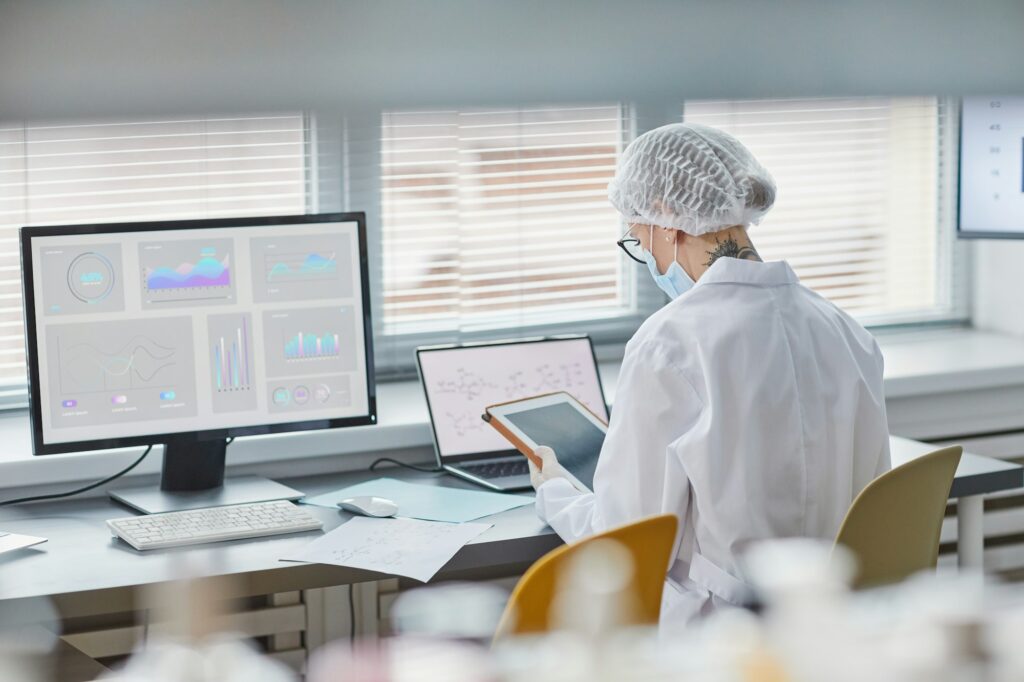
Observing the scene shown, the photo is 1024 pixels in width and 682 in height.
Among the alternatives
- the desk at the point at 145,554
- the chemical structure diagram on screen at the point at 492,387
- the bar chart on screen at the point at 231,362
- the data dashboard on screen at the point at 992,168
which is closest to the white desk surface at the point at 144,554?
the desk at the point at 145,554

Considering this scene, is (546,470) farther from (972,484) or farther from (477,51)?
(477,51)

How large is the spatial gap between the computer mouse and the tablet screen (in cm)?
29

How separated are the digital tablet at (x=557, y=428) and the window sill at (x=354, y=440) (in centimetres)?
30

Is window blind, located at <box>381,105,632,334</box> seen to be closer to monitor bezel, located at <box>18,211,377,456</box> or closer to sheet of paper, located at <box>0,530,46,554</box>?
monitor bezel, located at <box>18,211,377,456</box>

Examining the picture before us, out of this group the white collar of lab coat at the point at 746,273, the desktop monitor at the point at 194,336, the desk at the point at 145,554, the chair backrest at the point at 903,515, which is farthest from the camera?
the desktop monitor at the point at 194,336

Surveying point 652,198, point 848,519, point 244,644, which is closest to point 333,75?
point 652,198

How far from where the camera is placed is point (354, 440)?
2330 mm

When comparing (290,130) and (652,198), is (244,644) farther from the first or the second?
(290,130)

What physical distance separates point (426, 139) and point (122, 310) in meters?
0.93

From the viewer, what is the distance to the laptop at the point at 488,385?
2.28m

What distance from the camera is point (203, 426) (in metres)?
2.06

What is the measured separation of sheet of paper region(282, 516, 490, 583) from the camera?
5.51 ft

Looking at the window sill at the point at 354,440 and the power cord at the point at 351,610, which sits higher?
the window sill at the point at 354,440

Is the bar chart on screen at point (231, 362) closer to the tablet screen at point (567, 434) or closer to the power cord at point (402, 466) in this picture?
the power cord at point (402, 466)
